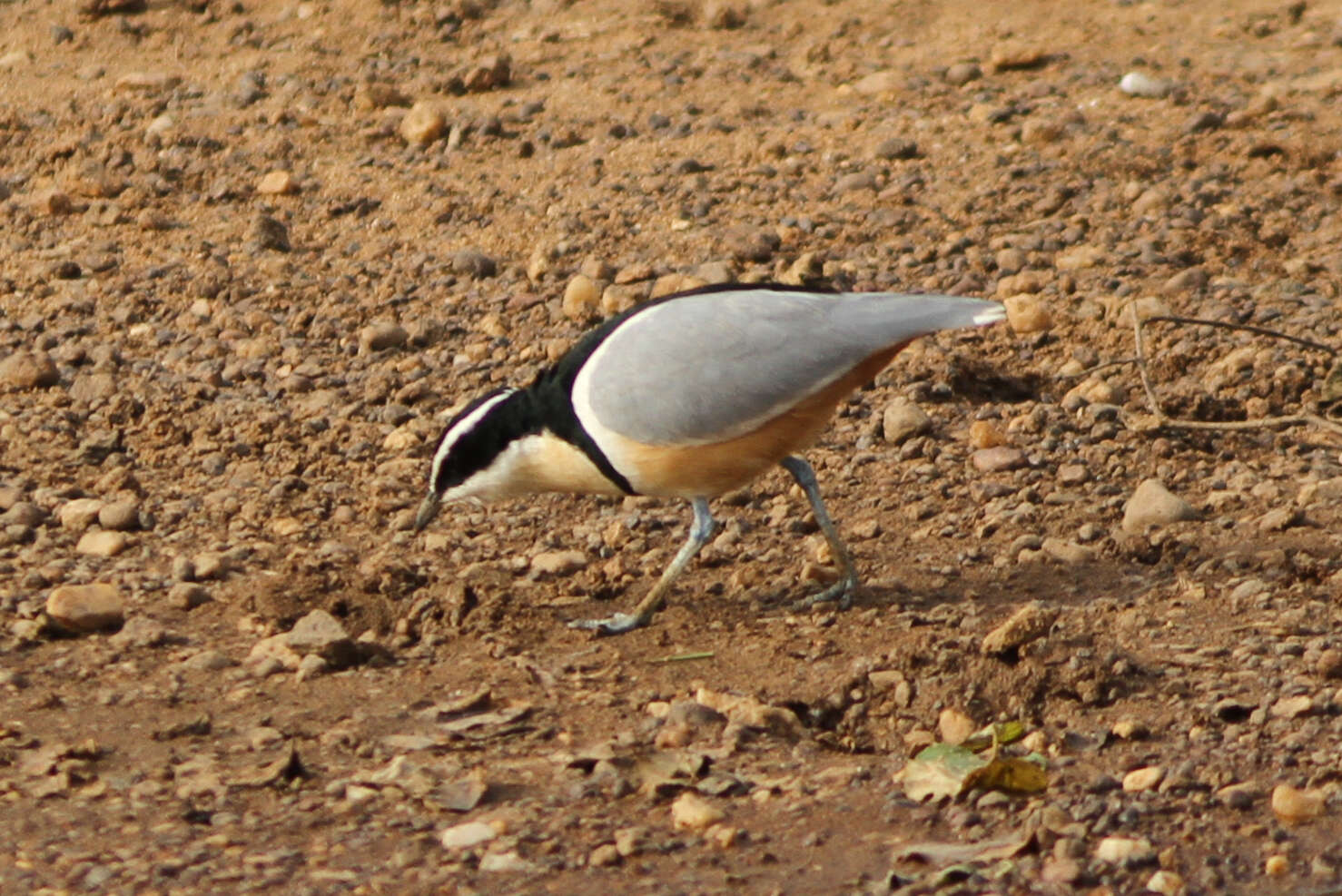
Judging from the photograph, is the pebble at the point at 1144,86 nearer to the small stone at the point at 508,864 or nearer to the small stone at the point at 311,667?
the small stone at the point at 311,667

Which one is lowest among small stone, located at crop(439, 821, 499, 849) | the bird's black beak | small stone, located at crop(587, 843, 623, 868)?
small stone, located at crop(587, 843, 623, 868)

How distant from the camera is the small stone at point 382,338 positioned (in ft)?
26.9

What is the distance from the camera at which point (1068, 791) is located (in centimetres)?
511

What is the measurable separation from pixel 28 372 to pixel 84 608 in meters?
2.13

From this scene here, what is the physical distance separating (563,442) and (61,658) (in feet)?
5.30

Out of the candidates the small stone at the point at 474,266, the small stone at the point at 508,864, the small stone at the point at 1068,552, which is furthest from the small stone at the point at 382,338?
the small stone at the point at 508,864

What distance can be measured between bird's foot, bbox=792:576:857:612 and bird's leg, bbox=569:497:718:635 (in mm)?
362

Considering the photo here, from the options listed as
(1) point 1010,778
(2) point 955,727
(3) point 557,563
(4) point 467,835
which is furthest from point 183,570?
(1) point 1010,778

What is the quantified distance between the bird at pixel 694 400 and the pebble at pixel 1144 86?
4.52 meters

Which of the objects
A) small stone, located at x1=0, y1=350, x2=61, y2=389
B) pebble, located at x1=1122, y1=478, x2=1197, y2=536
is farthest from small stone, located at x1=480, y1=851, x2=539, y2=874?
A: small stone, located at x1=0, y1=350, x2=61, y2=389

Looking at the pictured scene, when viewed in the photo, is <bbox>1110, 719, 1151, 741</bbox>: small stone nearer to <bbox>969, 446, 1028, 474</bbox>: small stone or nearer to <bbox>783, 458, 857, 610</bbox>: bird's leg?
<bbox>783, 458, 857, 610</bbox>: bird's leg

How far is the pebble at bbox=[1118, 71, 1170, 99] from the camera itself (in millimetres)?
10289

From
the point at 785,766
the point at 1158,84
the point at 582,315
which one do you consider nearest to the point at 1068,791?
the point at 785,766

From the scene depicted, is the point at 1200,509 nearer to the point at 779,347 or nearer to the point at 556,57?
the point at 779,347
